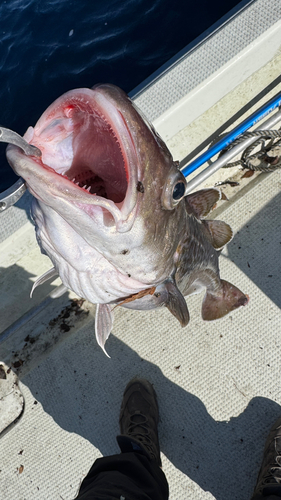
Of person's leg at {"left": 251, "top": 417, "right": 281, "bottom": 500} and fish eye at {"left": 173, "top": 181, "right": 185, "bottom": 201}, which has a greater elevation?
fish eye at {"left": 173, "top": 181, "right": 185, "bottom": 201}

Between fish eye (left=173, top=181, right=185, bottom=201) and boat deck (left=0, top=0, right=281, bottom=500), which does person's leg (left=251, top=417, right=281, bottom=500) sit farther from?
fish eye (left=173, top=181, right=185, bottom=201)

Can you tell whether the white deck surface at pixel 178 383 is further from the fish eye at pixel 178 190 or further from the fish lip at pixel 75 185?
the fish lip at pixel 75 185

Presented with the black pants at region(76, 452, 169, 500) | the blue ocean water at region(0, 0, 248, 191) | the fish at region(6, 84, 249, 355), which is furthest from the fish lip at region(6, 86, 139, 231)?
the blue ocean water at region(0, 0, 248, 191)

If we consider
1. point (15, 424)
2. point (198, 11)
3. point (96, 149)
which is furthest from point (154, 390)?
point (198, 11)

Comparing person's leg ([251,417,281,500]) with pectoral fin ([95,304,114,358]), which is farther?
person's leg ([251,417,281,500])

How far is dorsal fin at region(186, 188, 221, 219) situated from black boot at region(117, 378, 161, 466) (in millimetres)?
1491

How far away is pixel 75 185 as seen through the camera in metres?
1.26

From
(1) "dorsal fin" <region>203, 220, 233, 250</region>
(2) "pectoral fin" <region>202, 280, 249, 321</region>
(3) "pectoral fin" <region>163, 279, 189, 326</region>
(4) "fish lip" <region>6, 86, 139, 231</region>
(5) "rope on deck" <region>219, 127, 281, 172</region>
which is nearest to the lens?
(4) "fish lip" <region>6, 86, 139, 231</region>

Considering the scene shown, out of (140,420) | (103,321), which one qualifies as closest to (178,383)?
(140,420)

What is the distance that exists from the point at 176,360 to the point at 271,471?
39.1 inches

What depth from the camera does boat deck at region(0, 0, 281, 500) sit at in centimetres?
264

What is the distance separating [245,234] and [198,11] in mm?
2812

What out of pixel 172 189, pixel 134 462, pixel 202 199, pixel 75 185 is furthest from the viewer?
pixel 134 462

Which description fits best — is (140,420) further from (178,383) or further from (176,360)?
(176,360)
